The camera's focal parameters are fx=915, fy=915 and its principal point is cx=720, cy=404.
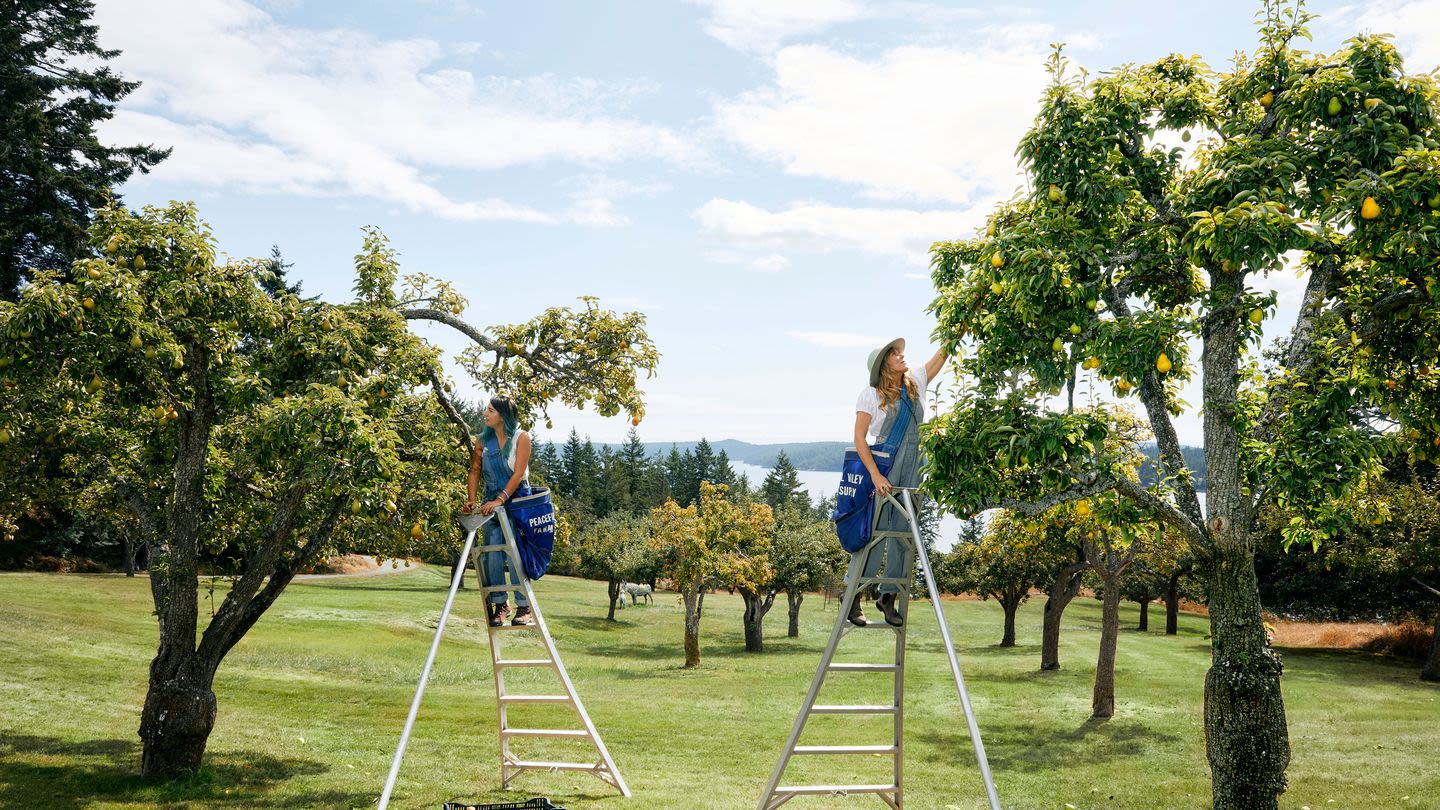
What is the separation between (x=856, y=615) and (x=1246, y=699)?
182 inches

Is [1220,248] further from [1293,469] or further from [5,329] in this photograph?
[5,329]

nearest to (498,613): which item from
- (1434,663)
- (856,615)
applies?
(856,615)

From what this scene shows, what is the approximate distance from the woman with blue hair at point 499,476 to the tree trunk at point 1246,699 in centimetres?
699

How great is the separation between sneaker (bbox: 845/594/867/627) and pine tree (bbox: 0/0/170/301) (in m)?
30.8

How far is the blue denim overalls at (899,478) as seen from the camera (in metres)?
7.07

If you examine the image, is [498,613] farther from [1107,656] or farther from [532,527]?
[1107,656]

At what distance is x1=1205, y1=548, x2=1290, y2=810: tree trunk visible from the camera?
29.9 feet

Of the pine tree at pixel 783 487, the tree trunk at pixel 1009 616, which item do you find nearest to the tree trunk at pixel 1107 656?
the tree trunk at pixel 1009 616

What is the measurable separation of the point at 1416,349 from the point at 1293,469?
6.15 ft

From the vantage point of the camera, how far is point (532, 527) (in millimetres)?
9273

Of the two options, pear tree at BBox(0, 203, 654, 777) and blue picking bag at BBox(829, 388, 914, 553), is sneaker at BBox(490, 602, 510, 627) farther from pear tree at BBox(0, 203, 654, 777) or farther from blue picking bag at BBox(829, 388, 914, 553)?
blue picking bag at BBox(829, 388, 914, 553)

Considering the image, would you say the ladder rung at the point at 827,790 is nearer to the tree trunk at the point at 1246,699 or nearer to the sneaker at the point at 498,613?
the sneaker at the point at 498,613

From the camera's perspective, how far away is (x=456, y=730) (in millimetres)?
17484

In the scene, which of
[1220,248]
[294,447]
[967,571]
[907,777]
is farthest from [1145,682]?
[294,447]
